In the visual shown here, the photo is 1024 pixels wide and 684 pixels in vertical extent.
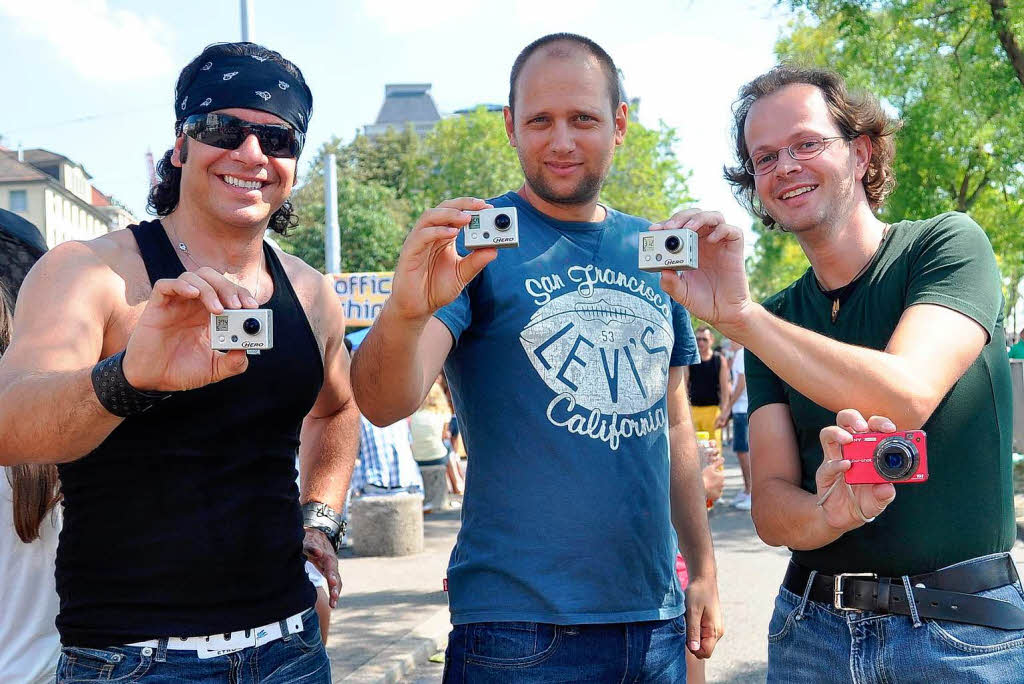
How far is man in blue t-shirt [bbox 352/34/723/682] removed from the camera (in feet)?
9.08

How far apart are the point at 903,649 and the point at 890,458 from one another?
598mm

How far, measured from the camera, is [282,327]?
2.82 metres

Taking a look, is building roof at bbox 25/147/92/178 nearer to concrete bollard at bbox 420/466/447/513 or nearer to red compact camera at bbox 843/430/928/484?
concrete bollard at bbox 420/466/447/513

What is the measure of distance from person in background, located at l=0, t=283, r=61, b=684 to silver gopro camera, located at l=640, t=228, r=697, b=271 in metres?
1.80

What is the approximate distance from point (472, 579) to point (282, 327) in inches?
34.2

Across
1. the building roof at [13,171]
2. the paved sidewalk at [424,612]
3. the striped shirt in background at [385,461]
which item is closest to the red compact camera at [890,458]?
the paved sidewalk at [424,612]

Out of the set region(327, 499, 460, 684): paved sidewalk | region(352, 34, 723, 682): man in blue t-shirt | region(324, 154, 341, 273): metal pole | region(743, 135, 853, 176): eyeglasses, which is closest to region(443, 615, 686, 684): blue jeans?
region(352, 34, 723, 682): man in blue t-shirt

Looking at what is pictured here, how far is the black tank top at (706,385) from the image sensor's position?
13.5 metres

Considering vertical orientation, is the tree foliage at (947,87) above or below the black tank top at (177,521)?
above

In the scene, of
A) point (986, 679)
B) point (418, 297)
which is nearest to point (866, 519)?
point (986, 679)

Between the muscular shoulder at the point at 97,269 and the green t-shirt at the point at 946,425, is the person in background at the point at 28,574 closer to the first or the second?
the muscular shoulder at the point at 97,269

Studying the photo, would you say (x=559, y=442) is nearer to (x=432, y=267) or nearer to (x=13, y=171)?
(x=432, y=267)

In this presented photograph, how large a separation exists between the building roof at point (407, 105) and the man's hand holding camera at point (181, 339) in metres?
137

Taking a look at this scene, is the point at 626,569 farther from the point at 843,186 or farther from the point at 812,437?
the point at 843,186
